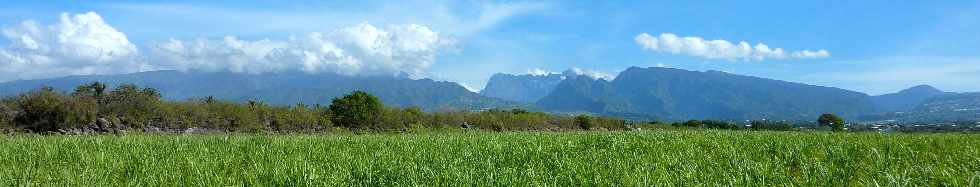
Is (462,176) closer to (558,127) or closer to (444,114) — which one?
(444,114)

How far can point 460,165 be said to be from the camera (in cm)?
742

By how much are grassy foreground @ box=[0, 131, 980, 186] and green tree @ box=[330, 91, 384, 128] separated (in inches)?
782

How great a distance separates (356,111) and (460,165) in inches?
975

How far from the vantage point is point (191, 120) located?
26.2 metres

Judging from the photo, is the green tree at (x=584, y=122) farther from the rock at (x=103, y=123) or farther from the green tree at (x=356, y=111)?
the rock at (x=103, y=123)

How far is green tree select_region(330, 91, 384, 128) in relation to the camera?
103ft

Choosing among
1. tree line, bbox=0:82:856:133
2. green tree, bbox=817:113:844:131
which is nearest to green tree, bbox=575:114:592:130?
tree line, bbox=0:82:856:133

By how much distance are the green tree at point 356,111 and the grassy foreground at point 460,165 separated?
782 inches

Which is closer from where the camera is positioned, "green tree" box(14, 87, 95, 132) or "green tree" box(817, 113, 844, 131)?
"green tree" box(14, 87, 95, 132)

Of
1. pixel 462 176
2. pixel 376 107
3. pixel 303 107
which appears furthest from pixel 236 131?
pixel 462 176

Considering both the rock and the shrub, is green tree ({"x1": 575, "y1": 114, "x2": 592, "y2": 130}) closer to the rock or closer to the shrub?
the shrub

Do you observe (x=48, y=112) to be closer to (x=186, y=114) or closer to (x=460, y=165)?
(x=186, y=114)

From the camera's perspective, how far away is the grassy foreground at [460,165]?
585 cm

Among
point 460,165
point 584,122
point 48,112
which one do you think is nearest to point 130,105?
point 48,112
